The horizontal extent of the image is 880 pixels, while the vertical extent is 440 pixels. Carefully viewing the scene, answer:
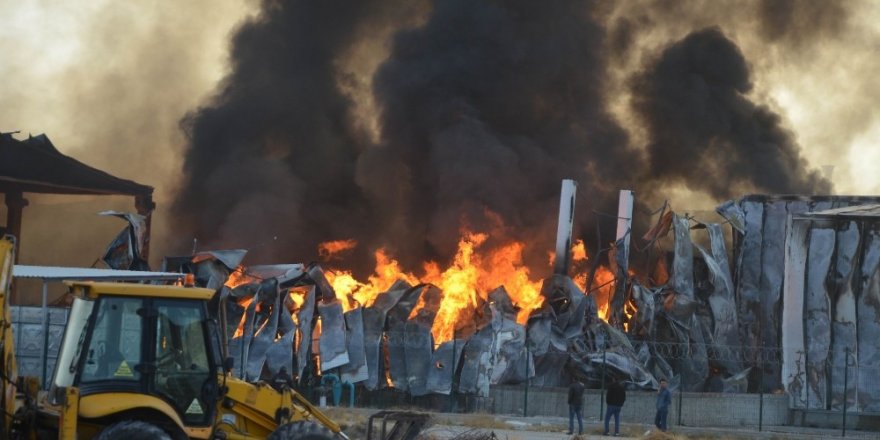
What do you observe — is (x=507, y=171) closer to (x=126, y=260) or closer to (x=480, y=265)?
(x=480, y=265)

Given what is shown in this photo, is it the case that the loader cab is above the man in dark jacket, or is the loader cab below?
above

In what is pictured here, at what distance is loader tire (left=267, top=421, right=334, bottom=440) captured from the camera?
38.7 feet

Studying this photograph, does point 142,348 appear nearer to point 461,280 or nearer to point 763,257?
point 461,280

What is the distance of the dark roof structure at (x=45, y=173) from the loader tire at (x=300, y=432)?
24.4 m

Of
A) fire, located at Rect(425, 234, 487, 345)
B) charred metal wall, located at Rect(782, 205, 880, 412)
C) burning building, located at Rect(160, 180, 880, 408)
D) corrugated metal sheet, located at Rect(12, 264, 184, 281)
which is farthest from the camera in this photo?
fire, located at Rect(425, 234, 487, 345)

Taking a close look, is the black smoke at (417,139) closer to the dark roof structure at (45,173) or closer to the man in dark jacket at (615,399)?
the dark roof structure at (45,173)

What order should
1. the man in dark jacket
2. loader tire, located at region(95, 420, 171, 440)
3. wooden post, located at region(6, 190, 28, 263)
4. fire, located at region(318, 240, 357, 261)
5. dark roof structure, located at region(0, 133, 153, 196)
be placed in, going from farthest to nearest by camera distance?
fire, located at region(318, 240, 357, 261) → wooden post, located at region(6, 190, 28, 263) → dark roof structure, located at region(0, 133, 153, 196) → the man in dark jacket → loader tire, located at region(95, 420, 171, 440)

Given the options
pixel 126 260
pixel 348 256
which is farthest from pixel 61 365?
pixel 348 256

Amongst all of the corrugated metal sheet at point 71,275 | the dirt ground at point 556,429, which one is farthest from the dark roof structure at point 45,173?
the corrugated metal sheet at point 71,275

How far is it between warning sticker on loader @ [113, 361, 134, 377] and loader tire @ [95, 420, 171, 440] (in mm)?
518

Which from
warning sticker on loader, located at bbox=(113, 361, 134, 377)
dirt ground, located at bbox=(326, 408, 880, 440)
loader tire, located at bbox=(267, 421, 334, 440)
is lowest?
dirt ground, located at bbox=(326, 408, 880, 440)

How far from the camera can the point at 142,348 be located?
1149 cm

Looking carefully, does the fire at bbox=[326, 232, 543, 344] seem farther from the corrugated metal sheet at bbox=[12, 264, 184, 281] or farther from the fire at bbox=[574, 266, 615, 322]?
the corrugated metal sheet at bbox=[12, 264, 184, 281]

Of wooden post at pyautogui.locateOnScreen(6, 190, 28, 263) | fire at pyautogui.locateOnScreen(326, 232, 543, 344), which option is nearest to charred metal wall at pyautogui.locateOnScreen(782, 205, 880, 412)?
fire at pyautogui.locateOnScreen(326, 232, 543, 344)
